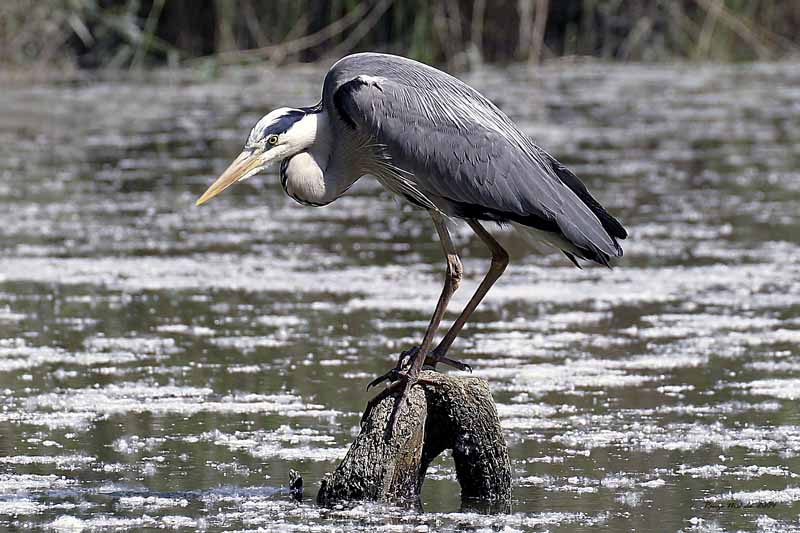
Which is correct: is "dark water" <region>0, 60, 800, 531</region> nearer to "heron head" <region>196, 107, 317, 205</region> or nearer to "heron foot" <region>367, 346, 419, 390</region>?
"heron foot" <region>367, 346, 419, 390</region>

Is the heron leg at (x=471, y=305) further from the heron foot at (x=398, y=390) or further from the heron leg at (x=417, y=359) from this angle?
the heron foot at (x=398, y=390)

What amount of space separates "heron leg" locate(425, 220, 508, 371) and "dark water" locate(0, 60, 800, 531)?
0.40 meters

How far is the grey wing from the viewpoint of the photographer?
17.3 feet

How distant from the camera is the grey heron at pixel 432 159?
525 centimetres

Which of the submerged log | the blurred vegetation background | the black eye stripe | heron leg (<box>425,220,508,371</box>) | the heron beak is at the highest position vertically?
the blurred vegetation background

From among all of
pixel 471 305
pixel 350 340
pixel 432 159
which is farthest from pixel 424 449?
pixel 350 340

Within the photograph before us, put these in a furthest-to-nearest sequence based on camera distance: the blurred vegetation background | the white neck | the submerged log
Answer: the blurred vegetation background
the white neck
the submerged log

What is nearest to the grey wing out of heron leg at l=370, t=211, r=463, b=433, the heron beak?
heron leg at l=370, t=211, r=463, b=433

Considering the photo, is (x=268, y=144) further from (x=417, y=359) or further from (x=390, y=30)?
(x=390, y=30)

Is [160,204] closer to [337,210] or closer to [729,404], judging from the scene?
[337,210]

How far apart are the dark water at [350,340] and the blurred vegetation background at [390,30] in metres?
4.10

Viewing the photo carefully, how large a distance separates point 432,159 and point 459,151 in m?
0.10

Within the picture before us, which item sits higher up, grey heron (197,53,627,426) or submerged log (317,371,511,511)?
grey heron (197,53,627,426)

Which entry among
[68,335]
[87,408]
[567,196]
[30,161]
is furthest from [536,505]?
[30,161]
